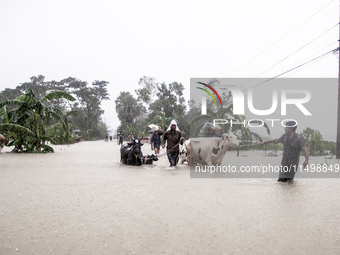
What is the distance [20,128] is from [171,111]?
28383 millimetres

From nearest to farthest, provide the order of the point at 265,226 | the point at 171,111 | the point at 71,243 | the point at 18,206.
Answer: the point at 71,243, the point at 265,226, the point at 18,206, the point at 171,111

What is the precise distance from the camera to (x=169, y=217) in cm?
471

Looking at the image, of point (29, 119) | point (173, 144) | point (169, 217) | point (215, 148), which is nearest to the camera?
point (169, 217)

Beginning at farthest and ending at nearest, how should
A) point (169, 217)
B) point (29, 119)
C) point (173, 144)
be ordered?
1. point (29, 119)
2. point (173, 144)
3. point (169, 217)

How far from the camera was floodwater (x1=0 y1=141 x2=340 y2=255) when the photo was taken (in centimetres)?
356

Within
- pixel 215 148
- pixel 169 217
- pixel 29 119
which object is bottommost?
pixel 169 217

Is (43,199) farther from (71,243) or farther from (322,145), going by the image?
(322,145)

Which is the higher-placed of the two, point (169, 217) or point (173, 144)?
point (173, 144)

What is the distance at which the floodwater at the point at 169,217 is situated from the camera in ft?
11.7

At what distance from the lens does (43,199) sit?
19.6ft

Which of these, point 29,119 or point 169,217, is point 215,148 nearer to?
point 169,217

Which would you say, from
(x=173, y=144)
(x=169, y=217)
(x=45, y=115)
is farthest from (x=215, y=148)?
(x=45, y=115)

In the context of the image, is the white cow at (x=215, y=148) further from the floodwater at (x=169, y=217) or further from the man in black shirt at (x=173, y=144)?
the floodwater at (x=169, y=217)

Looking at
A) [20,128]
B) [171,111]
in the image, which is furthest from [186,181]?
[171,111]
